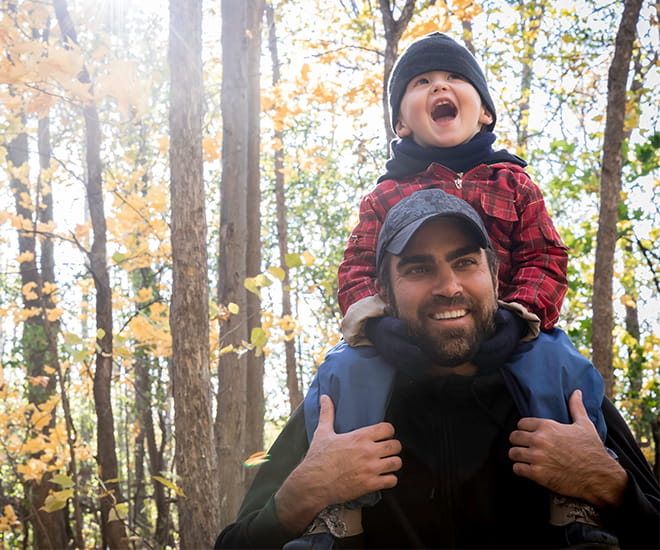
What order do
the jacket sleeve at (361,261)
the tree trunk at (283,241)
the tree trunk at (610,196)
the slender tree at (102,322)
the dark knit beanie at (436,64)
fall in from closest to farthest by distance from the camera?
the jacket sleeve at (361,261) < the dark knit beanie at (436,64) < the slender tree at (102,322) < the tree trunk at (610,196) < the tree trunk at (283,241)

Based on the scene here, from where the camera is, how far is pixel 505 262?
75.6 inches

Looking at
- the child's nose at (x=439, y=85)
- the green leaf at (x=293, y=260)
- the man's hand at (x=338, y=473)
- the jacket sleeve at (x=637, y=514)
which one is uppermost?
the child's nose at (x=439, y=85)

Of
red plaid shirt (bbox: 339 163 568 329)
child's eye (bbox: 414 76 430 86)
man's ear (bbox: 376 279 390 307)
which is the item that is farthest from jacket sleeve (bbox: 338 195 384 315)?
child's eye (bbox: 414 76 430 86)

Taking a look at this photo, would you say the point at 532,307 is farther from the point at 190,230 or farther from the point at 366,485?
the point at 190,230

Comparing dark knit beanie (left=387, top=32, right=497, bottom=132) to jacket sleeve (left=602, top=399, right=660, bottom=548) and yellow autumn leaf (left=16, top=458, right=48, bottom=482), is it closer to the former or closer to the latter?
jacket sleeve (left=602, top=399, right=660, bottom=548)

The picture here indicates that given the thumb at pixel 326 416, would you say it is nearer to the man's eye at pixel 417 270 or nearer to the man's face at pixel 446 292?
the man's face at pixel 446 292

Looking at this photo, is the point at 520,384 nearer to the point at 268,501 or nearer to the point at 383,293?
the point at 383,293

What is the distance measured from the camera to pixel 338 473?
153 cm

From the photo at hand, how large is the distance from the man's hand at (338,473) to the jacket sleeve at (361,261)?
475mm

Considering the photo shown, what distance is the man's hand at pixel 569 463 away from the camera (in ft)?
4.80

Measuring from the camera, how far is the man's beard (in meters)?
1.56

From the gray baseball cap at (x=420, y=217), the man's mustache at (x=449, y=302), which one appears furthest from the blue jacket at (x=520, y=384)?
the gray baseball cap at (x=420, y=217)

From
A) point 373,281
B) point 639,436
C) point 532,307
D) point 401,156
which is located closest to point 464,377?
point 532,307

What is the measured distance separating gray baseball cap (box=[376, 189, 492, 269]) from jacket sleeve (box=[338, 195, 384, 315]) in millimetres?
242
